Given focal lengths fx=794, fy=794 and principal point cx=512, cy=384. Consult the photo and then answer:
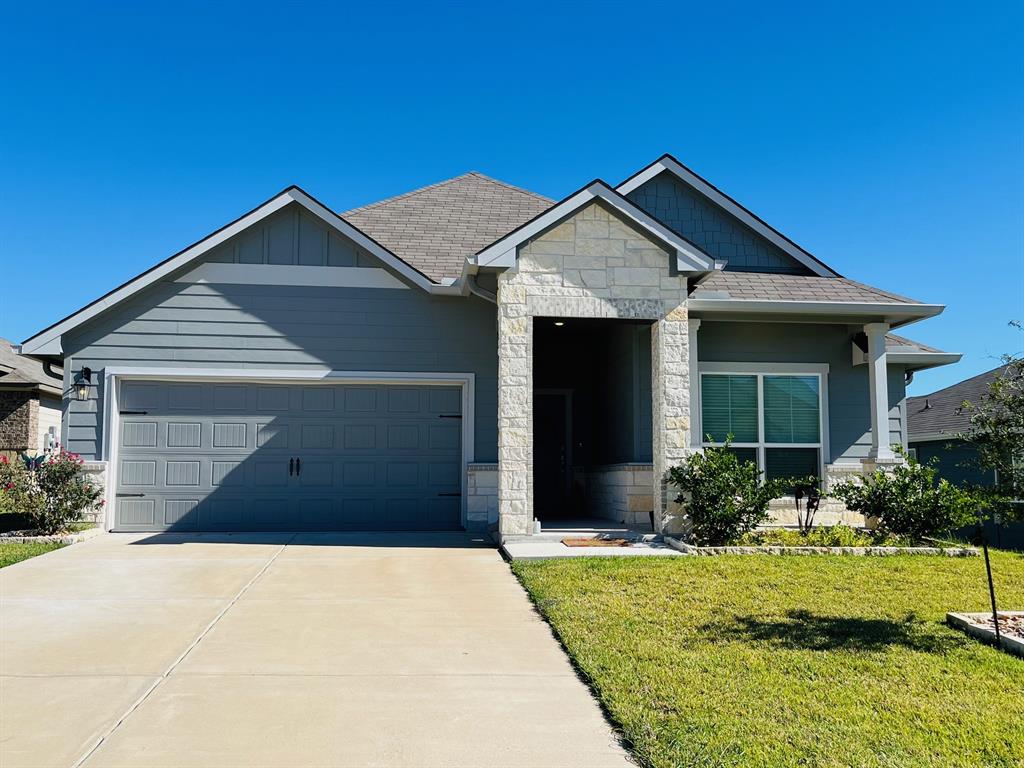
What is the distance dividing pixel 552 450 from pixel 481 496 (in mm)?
3504

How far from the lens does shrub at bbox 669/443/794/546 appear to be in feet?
32.2

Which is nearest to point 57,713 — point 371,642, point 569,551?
point 371,642

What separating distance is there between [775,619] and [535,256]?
5.83m

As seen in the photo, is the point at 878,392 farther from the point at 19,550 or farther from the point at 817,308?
the point at 19,550

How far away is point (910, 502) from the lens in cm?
1013

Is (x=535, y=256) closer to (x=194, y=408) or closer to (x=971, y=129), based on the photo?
(x=194, y=408)

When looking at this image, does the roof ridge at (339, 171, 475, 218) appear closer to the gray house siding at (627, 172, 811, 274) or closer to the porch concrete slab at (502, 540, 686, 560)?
the gray house siding at (627, 172, 811, 274)

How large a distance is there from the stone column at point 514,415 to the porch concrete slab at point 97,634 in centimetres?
421

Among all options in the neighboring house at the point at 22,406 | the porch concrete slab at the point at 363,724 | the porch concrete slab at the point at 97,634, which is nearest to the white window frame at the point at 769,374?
the porch concrete slab at the point at 97,634

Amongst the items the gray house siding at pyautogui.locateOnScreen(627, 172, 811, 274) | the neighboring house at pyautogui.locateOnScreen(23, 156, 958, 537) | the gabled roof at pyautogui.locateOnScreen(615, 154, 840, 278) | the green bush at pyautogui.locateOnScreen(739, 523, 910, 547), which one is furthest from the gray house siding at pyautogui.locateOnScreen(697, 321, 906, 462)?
the green bush at pyautogui.locateOnScreen(739, 523, 910, 547)

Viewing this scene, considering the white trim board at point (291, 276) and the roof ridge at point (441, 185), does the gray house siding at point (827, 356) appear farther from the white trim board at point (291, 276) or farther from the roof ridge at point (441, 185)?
the roof ridge at point (441, 185)

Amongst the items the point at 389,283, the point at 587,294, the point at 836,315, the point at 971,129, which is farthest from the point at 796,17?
the point at 389,283

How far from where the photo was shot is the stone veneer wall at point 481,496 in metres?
12.0

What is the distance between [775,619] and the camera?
20.2ft
